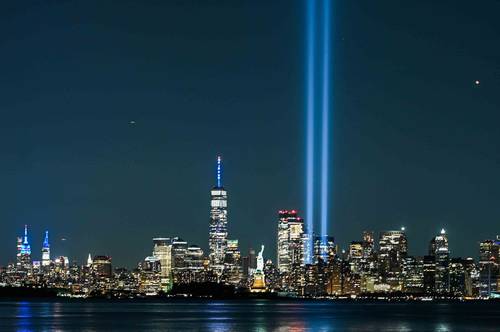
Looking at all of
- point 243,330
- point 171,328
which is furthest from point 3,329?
point 243,330

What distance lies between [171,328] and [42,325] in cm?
1542

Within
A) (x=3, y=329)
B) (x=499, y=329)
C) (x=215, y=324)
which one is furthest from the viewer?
(x=215, y=324)

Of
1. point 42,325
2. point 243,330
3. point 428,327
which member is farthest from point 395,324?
point 42,325

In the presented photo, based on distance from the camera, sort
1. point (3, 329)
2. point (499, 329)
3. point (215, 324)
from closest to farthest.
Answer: point (3, 329)
point (499, 329)
point (215, 324)

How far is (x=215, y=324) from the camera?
366 ft

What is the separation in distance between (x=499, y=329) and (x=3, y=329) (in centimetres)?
5033

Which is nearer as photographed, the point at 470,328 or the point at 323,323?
the point at 470,328

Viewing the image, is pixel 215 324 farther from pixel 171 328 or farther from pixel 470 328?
pixel 470 328

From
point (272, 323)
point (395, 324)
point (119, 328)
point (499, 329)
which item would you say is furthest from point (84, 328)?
point (499, 329)

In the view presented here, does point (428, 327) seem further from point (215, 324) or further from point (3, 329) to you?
point (3, 329)

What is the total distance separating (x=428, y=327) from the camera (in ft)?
359

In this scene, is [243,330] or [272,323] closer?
[243,330]

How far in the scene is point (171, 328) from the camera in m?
102

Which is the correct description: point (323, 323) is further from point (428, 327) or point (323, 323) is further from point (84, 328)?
point (84, 328)
